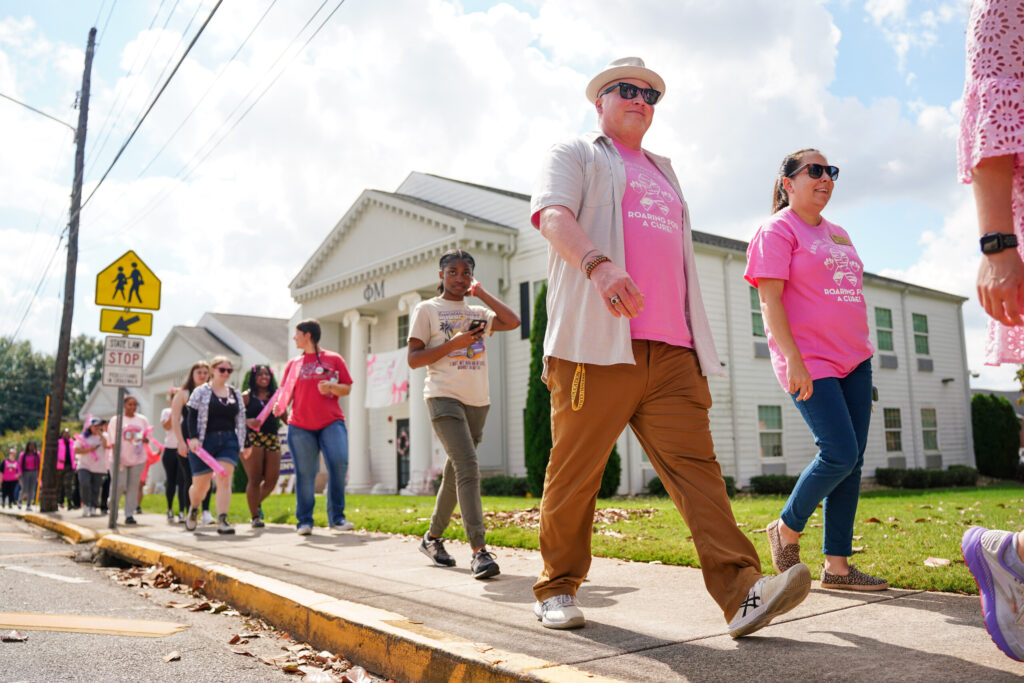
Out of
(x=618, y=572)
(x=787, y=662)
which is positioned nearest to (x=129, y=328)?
(x=618, y=572)

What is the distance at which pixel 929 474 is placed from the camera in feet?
79.0

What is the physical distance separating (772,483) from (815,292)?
17615 millimetres

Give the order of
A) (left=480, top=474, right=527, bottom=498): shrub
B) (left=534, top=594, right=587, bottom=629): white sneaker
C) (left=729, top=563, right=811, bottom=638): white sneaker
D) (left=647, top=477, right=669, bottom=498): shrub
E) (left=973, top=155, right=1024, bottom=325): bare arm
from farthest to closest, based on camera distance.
→ (left=480, top=474, right=527, bottom=498): shrub < (left=647, top=477, right=669, bottom=498): shrub < (left=534, top=594, right=587, bottom=629): white sneaker < (left=729, top=563, right=811, bottom=638): white sneaker < (left=973, top=155, right=1024, bottom=325): bare arm

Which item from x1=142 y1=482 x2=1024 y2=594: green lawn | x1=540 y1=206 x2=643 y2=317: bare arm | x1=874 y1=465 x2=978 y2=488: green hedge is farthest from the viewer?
x1=874 y1=465 x2=978 y2=488: green hedge

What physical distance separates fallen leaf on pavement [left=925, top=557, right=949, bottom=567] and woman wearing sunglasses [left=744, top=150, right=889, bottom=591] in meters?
0.74

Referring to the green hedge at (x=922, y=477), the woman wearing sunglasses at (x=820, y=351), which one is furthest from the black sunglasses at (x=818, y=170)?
the green hedge at (x=922, y=477)

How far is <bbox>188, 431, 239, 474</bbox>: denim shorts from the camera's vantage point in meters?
8.95

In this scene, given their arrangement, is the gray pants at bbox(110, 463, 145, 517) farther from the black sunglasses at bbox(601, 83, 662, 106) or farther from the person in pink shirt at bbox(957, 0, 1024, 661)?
the person in pink shirt at bbox(957, 0, 1024, 661)

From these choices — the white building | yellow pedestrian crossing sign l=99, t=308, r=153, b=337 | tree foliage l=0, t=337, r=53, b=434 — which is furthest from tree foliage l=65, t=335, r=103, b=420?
yellow pedestrian crossing sign l=99, t=308, r=153, b=337

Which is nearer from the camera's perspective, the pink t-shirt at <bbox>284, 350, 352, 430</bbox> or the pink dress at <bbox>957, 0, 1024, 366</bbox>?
the pink dress at <bbox>957, 0, 1024, 366</bbox>

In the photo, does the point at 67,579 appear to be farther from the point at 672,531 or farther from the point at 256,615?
the point at 672,531

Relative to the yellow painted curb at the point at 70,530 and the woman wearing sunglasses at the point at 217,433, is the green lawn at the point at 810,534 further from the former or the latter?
the yellow painted curb at the point at 70,530

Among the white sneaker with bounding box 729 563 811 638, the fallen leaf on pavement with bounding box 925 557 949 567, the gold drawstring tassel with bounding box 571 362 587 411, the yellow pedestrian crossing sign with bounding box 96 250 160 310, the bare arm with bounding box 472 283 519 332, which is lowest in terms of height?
the fallen leaf on pavement with bounding box 925 557 949 567

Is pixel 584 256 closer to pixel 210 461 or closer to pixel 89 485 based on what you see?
pixel 210 461
